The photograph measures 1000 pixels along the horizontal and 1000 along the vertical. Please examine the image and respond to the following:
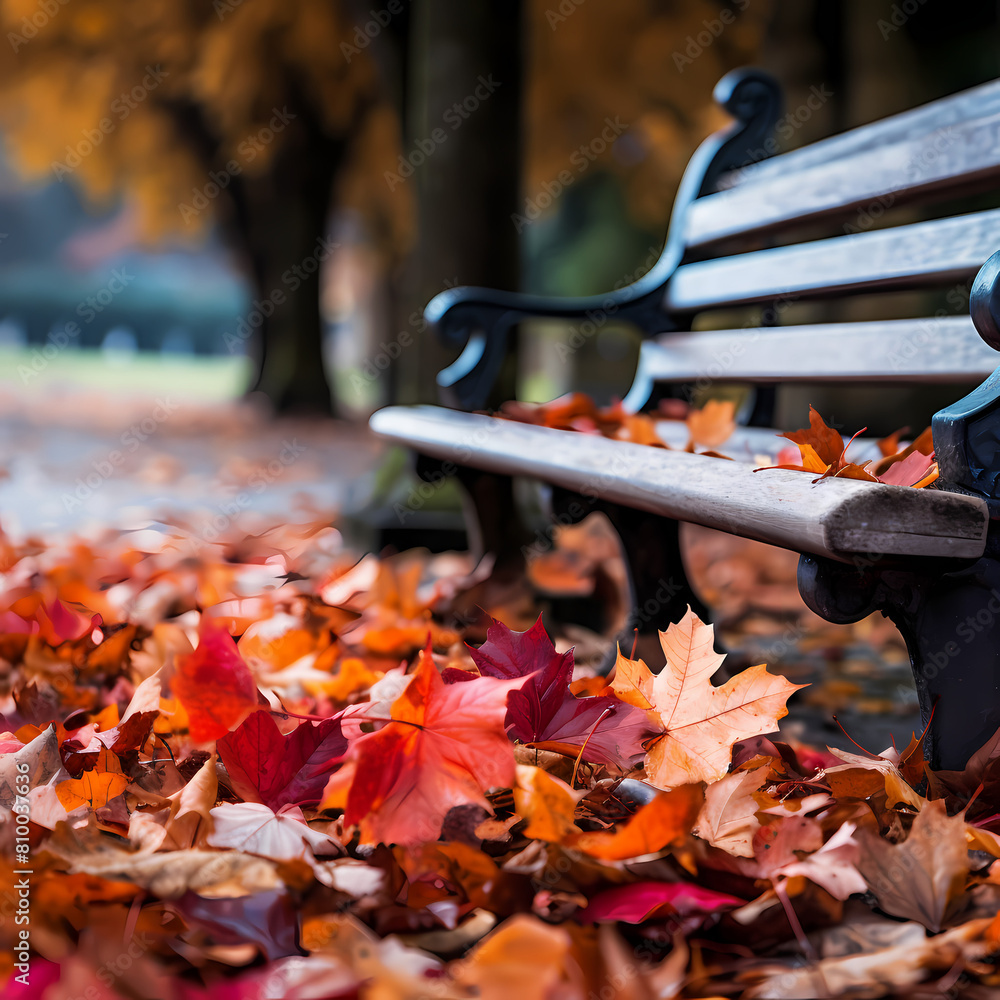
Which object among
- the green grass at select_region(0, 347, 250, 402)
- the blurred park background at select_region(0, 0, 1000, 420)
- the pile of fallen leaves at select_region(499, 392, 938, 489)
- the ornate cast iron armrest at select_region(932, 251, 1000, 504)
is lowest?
the green grass at select_region(0, 347, 250, 402)

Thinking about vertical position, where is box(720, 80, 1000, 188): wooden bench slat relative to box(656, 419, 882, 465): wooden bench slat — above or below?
above

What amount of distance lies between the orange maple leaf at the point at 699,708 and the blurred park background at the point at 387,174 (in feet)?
3.00

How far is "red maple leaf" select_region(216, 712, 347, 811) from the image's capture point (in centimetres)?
92

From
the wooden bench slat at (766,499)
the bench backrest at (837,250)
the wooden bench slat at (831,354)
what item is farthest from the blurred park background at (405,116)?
the wooden bench slat at (766,499)

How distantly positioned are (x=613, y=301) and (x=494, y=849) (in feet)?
5.16

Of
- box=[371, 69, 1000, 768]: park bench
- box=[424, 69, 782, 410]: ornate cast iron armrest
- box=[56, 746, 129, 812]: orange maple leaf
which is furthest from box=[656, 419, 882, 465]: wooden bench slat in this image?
box=[56, 746, 129, 812]: orange maple leaf

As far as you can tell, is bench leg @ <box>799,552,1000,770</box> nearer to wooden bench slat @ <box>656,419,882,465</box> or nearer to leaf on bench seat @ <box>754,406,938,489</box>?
leaf on bench seat @ <box>754,406,938,489</box>

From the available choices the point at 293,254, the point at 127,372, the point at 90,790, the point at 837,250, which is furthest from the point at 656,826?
the point at 127,372

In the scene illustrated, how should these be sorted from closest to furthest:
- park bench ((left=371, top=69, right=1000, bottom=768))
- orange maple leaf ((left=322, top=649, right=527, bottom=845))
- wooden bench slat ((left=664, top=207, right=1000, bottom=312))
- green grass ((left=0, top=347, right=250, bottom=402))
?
orange maple leaf ((left=322, top=649, right=527, bottom=845)) → park bench ((left=371, top=69, right=1000, bottom=768)) → wooden bench slat ((left=664, top=207, right=1000, bottom=312)) → green grass ((left=0, top=347, right=250, bottom=402))

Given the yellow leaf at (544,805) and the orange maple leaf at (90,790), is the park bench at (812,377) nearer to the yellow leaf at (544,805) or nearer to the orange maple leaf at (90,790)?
the yellow leaf at (544,805)

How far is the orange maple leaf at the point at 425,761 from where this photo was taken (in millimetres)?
780

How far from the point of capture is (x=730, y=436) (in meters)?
1.74

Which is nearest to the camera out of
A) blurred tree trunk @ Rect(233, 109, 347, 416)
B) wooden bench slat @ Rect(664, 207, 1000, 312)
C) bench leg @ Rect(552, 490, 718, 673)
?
wooden bench slat @ Rect(664, 207, 1000, 312)

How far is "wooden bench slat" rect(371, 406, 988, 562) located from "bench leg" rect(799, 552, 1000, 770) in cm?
6
